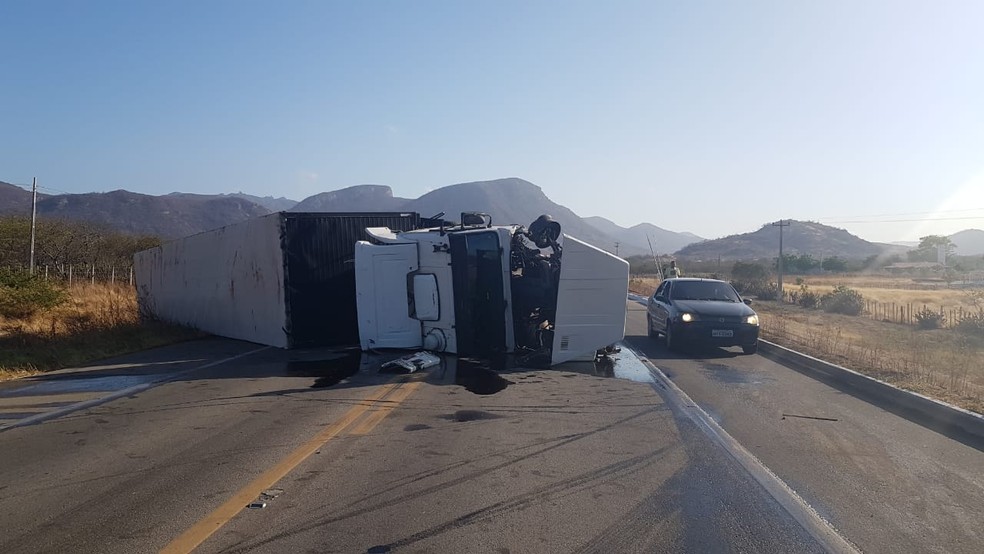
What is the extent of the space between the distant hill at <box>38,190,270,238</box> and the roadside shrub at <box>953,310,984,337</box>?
90030 millimetres

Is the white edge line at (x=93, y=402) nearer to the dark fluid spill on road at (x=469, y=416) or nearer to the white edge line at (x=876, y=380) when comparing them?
the dark fluid spill on road at (x=469, y=416)

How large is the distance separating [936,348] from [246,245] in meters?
17.6

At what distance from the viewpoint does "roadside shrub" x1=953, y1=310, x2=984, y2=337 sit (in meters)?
23.6

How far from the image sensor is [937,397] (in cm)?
1052

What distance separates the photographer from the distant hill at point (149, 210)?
104 m

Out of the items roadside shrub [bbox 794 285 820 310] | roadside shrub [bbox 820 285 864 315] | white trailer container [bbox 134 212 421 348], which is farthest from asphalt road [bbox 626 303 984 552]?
roadside shrub [bbox 794 285 820 310]

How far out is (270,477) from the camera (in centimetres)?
646

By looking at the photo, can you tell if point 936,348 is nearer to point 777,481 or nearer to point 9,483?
point 777,481

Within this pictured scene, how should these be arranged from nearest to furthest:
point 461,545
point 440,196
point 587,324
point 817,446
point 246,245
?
point 461,545 < point 817,446 < point 587,324 < point 246,245 < point 440,196

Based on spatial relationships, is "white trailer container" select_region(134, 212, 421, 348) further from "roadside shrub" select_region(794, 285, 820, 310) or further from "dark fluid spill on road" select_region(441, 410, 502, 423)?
"roadside shrub" select_region(794, 285, 820, 310)

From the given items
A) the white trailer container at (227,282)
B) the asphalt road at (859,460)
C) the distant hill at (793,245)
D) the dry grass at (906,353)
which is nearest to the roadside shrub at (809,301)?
the dry grass at (906,353)

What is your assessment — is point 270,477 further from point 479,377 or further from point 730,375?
point 730,375

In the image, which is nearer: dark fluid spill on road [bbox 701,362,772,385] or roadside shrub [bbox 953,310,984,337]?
dark fluid spill on road [bbox 701,362,772,385]

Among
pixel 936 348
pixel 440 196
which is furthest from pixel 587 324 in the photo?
pixel 440 196
